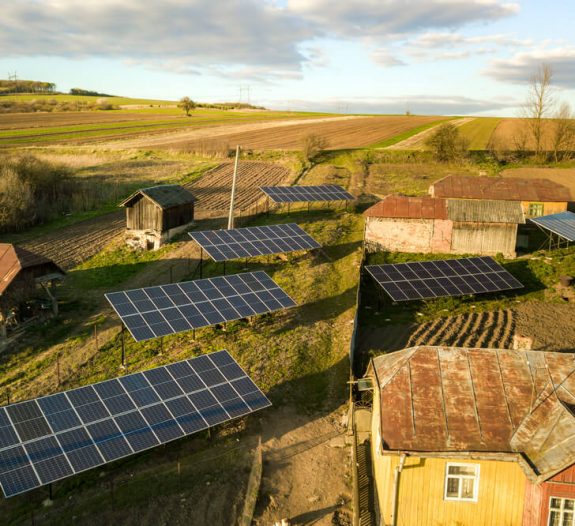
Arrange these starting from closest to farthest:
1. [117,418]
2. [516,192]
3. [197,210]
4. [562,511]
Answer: [562,511], [117,418], [516,192], [197,210]

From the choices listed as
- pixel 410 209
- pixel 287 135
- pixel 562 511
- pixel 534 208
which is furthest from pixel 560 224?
pixel 287 135

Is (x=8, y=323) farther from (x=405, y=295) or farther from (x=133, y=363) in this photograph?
(x=405, y=295)

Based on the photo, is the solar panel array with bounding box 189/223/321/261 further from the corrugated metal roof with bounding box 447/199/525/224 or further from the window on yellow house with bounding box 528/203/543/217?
the window on yellow house with bounding box 528/203/543/217

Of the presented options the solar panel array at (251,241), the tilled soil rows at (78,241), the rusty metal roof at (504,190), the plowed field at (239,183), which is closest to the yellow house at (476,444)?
the solar panel array at (251,241)

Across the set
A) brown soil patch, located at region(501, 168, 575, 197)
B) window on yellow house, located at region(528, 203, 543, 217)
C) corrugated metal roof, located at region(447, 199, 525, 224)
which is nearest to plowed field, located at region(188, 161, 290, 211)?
corrugated metal roof, located at region(447, 199, 525, 224)

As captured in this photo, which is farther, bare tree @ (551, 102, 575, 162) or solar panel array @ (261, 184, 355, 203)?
bare tree @ (551, 102, 575, 162)

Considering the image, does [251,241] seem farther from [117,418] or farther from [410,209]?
[117,418]

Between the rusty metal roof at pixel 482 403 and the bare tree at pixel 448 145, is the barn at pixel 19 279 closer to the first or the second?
the rusty metal roof at pixel 482 403
